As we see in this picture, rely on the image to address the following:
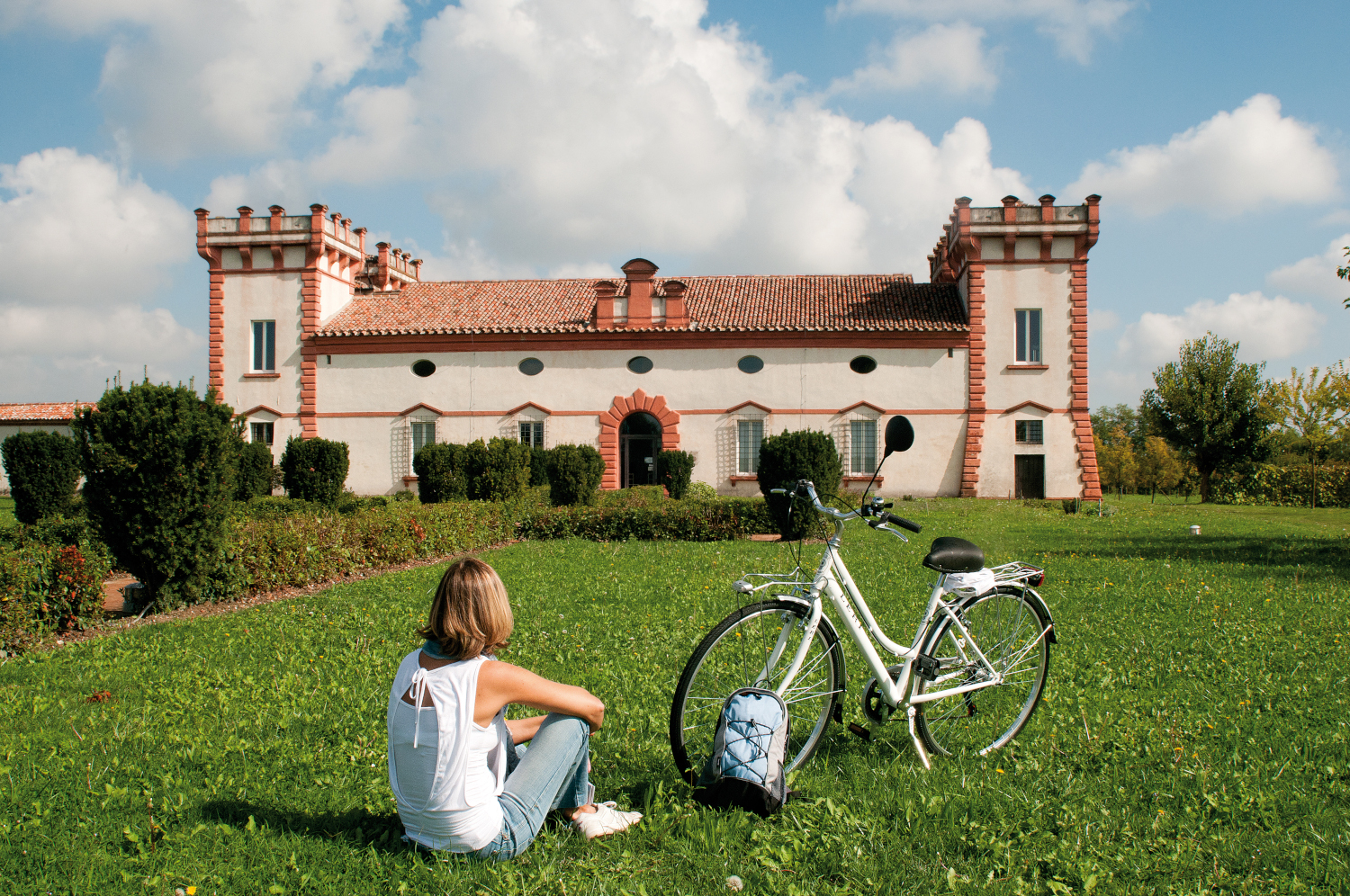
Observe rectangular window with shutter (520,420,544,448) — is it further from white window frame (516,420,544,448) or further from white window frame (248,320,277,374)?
white window frame (248,320,277,374)

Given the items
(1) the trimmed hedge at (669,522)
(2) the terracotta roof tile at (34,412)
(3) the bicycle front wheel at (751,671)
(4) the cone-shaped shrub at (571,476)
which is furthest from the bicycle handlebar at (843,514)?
(2) the terracotta roof tile at (34,412)

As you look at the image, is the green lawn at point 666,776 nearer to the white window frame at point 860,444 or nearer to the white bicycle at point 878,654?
the white bicycle at point 878,654

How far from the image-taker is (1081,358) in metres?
24.0

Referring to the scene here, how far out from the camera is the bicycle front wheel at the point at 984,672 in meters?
3.91

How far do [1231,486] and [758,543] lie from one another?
27887mm

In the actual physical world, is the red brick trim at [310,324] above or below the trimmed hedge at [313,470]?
above

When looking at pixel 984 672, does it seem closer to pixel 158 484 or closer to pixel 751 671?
pixel 751 671

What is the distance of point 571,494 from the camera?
17.5m

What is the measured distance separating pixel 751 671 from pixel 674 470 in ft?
62.5

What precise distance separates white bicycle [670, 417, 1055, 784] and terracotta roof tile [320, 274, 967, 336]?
67.8ft

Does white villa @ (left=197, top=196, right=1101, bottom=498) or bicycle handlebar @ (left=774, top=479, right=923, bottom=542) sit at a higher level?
white villa @ (left=197, top=196, right=1101, bottom=498)

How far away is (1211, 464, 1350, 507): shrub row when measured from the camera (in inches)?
1155

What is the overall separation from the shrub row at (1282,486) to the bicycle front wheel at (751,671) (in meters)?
33.3

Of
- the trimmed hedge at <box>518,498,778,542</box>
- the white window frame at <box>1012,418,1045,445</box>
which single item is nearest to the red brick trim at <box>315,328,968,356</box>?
the white window frame at <box>1012,418,1045,445</box>
